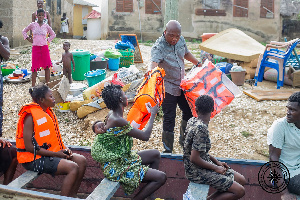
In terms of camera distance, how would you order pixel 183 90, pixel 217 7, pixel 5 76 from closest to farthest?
pixel 183 90, pixel 5 76, pixel 217 7

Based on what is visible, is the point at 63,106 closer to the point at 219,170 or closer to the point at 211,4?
the point at 219,170

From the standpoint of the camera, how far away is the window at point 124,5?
18.4 metres

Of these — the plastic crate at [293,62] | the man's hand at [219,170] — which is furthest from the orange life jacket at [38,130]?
the plastic crate at [293,62]

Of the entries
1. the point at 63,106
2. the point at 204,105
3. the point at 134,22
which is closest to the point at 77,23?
the point at 134,22

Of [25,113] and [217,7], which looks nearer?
[25,113]

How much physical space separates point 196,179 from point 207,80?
5.28 ft

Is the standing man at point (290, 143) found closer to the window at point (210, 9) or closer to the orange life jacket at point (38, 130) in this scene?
the orange life jacket at point (38, 130)

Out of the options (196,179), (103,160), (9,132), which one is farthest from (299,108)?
(9,132)

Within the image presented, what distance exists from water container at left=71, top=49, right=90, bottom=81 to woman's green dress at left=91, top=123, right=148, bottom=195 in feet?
18.6

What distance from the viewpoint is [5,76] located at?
8.90 meters

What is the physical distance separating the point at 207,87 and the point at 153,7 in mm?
15025

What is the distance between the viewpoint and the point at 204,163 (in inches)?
118

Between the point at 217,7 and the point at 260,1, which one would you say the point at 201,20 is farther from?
the point at 260,1

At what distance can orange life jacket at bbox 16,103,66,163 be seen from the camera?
10.6 ft
